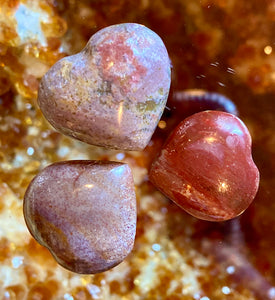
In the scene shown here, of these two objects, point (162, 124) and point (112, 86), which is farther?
point (162, 124)

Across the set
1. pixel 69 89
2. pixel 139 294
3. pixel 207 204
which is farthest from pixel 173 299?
pixel 69 89

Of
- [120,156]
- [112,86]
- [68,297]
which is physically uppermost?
[112,86]

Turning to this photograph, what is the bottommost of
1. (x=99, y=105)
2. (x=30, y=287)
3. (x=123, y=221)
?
(x=30, y=287)

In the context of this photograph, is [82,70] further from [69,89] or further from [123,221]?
[123,221]

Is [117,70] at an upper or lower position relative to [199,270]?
upper

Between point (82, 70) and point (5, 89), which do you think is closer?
point (82, 70)

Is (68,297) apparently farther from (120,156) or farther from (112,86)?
(112,86)

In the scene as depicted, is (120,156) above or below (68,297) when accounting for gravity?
above

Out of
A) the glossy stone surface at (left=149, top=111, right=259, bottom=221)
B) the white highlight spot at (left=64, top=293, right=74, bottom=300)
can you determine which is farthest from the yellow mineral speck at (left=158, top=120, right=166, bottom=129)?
the white highlight spot at (left=64, top=293, right=74, bottom=300)

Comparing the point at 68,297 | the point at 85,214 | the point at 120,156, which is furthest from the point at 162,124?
the point at 68,297
